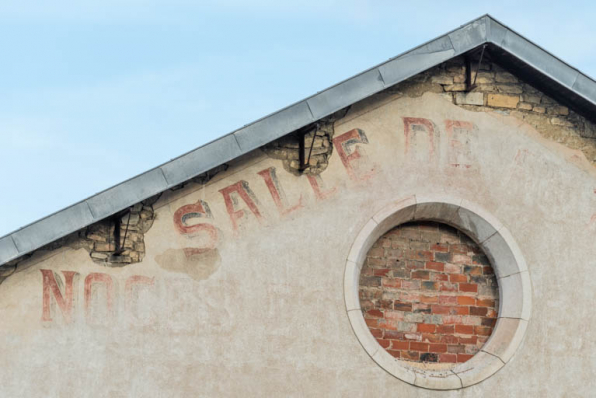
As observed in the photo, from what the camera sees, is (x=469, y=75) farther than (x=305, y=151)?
Yes

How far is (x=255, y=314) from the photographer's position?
1058 cm

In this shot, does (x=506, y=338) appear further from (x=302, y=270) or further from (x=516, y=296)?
(x=302, y=270)

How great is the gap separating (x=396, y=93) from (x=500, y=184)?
4.65ft

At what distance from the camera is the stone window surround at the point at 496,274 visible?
1073 cm

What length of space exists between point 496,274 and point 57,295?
4.38 metres

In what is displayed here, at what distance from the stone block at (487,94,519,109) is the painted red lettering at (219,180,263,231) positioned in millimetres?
2759

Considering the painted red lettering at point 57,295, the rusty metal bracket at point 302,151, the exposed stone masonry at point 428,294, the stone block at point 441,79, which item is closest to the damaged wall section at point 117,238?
the painted red lettering at point 57,295

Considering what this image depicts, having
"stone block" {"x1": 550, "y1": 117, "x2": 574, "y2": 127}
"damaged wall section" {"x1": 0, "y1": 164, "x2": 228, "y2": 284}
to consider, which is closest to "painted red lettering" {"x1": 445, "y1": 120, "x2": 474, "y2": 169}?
"stone block" {"x1": 550, "y1": 117, "x2": 574, "y2": 127}

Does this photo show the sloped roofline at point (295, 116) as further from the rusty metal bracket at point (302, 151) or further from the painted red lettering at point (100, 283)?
the painted red lettering at point (100, 283)

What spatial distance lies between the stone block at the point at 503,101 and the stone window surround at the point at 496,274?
1161 millimetres

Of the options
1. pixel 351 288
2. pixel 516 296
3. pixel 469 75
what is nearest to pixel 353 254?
pixel 351 288

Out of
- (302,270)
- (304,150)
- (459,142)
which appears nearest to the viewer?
(302,270)

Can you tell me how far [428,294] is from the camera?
448 inches

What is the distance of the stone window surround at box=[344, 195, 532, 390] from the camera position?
35.2 feet
